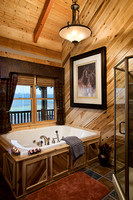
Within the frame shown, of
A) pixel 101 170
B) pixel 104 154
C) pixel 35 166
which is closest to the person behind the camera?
pixel 35 166

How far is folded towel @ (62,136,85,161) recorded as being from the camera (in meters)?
2.68

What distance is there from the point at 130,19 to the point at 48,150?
9.51 feet

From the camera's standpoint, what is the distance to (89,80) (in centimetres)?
355

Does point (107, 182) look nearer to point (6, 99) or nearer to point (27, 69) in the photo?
point (6, 99)

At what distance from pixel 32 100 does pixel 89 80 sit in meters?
1.65

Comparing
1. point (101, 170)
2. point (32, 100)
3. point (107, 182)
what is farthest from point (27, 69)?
point (107, 182)

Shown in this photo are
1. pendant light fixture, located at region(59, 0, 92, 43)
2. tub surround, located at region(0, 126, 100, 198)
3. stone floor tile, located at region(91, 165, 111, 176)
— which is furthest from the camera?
stone floor tile, located at region(91, 165, 111, 176)

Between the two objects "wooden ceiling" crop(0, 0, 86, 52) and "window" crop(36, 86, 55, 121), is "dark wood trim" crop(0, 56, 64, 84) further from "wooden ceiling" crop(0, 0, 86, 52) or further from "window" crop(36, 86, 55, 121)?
"wooden ceiling" crop(0, 0, 86, 52)

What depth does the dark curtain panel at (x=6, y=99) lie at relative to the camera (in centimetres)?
311

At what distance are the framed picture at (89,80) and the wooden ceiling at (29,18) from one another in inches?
39.5

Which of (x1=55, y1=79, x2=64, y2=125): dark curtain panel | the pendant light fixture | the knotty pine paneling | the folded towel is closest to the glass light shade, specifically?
the pendant light fixture

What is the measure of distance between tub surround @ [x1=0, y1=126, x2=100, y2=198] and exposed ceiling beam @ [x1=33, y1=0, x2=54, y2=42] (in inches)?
105

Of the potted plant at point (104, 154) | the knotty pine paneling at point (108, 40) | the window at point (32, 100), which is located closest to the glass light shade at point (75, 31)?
the knotty pine paneling at point (108, 40)

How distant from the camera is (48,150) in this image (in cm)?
240
